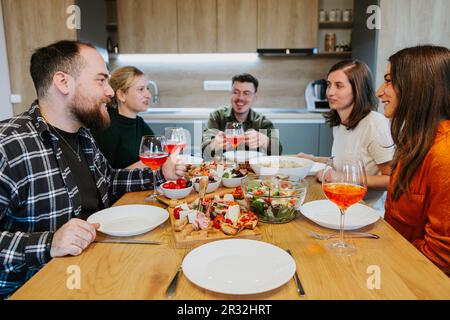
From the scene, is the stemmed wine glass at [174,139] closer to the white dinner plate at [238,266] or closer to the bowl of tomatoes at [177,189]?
the bowl of tomatoes at [177,189]

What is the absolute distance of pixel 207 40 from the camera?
4.17 meters

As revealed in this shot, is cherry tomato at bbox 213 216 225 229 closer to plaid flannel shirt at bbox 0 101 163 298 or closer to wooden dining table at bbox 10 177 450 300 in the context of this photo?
wooden dining table at bbox 10 177 450 300

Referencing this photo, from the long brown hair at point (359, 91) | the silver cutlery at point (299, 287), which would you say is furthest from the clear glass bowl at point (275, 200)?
the long brown hair at point (359, 91)

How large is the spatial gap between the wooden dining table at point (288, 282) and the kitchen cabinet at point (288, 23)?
3376mm

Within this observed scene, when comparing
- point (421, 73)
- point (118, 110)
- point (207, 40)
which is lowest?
point (118, 110)

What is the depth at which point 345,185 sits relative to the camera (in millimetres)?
1019

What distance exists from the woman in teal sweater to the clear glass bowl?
1.26 metres

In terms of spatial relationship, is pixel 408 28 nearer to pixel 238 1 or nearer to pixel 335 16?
pixel 335 16

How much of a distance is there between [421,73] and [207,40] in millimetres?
3176

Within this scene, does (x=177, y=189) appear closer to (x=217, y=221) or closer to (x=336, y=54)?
(x=217, y=221)

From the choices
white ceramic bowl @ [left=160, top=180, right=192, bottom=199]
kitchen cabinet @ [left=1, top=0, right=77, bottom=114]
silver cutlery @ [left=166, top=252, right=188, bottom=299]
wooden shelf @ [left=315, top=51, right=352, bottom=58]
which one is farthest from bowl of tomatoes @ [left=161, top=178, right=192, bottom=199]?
wooden shelf @ [left=315, top=51, right=352, bottom=58]

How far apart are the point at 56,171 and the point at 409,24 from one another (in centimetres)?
362
